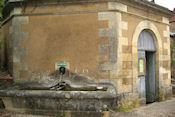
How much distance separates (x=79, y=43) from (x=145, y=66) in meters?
2.65

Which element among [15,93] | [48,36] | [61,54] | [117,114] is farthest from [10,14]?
[117,114]

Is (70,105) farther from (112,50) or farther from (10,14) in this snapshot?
(10,14)

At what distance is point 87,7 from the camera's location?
17.3 ft

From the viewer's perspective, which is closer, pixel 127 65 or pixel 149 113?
pixel 149 113

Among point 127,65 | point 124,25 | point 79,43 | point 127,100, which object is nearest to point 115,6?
point 124,25

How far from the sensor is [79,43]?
17.1ft

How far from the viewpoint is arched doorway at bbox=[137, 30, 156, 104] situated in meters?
6.05

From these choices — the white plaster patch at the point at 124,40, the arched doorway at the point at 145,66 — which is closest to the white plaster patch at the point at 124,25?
the white plaster patch at the point at 124,40

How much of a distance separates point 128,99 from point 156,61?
2230 millimetres

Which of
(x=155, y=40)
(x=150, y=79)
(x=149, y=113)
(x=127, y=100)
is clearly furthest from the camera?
(x=150, y=79)

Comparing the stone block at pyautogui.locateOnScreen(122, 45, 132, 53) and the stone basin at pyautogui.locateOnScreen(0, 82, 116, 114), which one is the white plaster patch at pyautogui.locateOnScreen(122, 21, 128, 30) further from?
the stone basin at pyautogui.locateOnScreen(0, 82, 116, 114)

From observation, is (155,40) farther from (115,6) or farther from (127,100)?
(127,100)

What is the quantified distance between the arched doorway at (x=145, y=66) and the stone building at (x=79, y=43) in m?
0.27

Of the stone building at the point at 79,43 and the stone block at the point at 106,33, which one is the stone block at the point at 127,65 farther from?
the stone block at the point at 106,33
